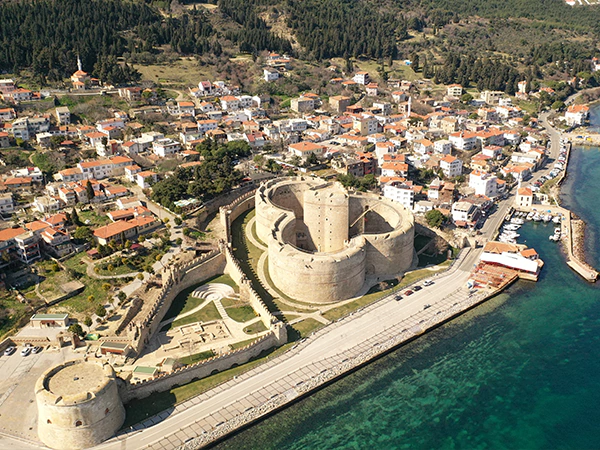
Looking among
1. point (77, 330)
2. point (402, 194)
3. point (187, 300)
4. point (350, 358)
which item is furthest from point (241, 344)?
point (402, 194)

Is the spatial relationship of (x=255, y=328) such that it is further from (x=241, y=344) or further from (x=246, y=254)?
(x=246, y=254)

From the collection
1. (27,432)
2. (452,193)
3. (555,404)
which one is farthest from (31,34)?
(555,404)

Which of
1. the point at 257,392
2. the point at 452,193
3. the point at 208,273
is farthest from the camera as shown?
the point at 452,193

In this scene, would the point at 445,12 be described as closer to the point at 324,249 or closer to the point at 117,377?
the point at 324,249

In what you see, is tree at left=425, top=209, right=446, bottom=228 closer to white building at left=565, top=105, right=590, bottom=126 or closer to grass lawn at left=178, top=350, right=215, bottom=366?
grass lawn at left=178, top=350, right=215, bottom=366

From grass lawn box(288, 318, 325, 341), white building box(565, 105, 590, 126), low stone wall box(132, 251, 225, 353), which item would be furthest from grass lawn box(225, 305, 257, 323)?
white building box(565, 105, 590, 126)

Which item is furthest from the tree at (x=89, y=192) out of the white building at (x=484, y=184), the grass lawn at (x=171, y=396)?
the white building at (x=484, y=184)

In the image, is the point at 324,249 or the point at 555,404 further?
the point at 324,249
